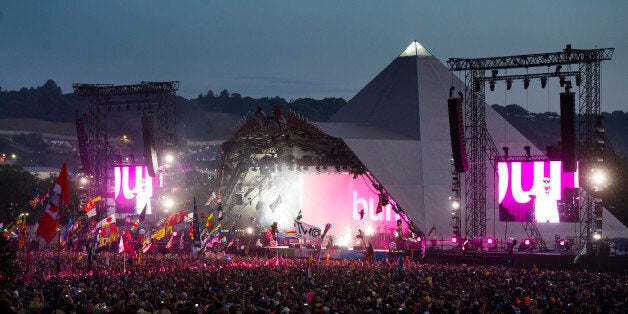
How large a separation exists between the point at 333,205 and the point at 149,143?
12.5 metres

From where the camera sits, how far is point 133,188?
191 ft

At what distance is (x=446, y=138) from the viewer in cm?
5297

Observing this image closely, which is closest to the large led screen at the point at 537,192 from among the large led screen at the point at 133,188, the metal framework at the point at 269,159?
the metal framework at the point at 269,159

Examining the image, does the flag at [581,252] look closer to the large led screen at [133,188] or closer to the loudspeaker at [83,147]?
the large led screen at [133,188]

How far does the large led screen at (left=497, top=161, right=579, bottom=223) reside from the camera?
42688 mm

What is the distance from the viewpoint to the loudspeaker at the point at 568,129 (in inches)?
1511

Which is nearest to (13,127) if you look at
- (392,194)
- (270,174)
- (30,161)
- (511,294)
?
(30,161)

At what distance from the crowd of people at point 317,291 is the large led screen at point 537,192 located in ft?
32.3

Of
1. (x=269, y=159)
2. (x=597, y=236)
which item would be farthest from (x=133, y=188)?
(x=597, y=236)

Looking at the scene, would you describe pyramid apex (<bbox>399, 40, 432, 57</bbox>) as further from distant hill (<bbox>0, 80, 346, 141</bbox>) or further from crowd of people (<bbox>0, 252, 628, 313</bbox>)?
distant hill (<bbox>0, 80, 346, 141</bbox>)

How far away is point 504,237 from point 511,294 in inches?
974

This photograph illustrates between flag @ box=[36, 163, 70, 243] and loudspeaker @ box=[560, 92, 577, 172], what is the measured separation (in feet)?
83.2

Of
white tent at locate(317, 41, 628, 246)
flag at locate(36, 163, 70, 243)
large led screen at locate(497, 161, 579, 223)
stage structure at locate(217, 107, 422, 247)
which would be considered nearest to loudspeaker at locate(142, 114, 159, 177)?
stage structure at locate(217, 107, 422, 247)

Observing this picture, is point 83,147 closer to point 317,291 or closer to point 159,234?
point 159,234
